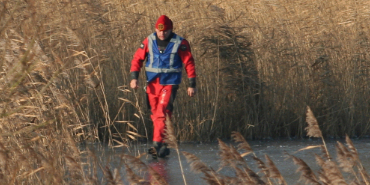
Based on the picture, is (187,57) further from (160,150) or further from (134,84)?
(160,150)

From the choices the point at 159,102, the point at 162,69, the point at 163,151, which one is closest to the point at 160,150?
the point at 163,151

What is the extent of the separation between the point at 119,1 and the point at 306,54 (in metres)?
3.12

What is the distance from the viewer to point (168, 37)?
732 centimetres

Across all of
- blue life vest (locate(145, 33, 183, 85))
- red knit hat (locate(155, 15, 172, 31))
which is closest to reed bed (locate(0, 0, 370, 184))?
blue life vest (locate(145, 33, 183, 85))

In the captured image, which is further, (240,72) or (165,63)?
(240,72)

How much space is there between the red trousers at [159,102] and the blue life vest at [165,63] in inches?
2.8

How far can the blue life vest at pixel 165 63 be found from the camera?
7254 millimetres

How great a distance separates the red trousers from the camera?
7.25 meters

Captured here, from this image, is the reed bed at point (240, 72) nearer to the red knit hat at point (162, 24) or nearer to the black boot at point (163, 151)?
the black boot at point (163, 151)

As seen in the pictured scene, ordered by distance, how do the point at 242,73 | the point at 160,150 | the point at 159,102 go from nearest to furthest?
the point at 160,150
the point at 159,102
the point at 242,73

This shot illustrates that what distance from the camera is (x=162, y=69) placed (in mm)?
7238

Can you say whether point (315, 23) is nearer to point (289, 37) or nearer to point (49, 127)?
point (289, 37)

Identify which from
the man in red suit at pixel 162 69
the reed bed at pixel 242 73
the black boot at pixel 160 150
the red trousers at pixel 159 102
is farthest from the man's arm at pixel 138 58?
the reed bed at pixel 242 73

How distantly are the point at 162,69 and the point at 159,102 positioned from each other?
373 millimetres
